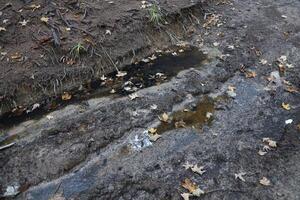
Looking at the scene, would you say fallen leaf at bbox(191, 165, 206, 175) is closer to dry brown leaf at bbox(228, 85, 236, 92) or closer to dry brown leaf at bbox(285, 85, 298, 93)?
dry brown leaf at bbox(228, 85, 236, 92)

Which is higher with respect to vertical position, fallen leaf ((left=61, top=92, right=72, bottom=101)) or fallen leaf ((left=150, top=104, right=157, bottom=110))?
fallen leaf ((left=61, top=92, right=72, bottom=101))

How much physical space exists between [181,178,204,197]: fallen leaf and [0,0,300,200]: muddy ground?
32 mm

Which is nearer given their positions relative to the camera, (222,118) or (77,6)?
(222,118)

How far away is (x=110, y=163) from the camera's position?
557 cm

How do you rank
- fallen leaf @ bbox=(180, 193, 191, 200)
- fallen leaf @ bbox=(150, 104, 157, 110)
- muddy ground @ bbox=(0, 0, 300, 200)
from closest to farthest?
fallen leaf @ bbox=(180, 193, 191, 200), muddy ground @ bbox=(0, 0, 300, 200), fallen leaf @ bbox=(150, 104, 157, 110)

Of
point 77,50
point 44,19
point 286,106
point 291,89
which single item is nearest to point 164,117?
point 286,106

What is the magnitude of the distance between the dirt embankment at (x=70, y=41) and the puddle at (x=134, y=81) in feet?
0.52

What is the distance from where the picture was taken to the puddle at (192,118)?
20.6ft

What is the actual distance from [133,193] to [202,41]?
488 centimetres

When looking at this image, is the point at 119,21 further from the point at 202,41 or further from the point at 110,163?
the point at 110,163

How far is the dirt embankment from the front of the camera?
6.99 m

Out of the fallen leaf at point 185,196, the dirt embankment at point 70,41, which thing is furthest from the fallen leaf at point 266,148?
the dirt embankment at point 70,41

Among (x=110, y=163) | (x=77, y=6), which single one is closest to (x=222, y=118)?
(x=110, y=163)

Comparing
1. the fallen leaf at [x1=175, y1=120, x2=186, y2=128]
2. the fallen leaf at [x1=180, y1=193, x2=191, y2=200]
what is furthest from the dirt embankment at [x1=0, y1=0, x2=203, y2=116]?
the fallen leaf at [x1=180, y1=193, x2=191, y2=200]
